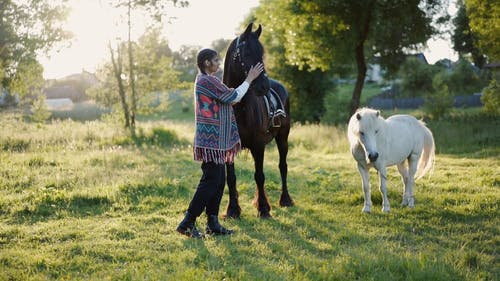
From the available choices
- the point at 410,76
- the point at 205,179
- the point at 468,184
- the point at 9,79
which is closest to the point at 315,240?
the point at 205,179

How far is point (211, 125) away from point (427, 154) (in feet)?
14.9

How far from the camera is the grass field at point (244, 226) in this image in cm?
482

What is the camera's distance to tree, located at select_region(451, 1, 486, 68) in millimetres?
38431

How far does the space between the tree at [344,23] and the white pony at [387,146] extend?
10.1 metres

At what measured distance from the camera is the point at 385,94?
5225 centimetres

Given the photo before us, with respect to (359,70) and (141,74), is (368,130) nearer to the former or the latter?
(359,70)

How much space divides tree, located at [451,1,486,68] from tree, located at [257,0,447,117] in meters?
20.4

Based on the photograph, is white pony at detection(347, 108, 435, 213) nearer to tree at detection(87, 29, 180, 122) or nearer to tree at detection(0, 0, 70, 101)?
tree at detection(0, 0, 70, 101)

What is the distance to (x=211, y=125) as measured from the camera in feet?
19.5

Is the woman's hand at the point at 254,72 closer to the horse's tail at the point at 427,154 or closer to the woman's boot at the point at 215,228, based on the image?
the woman's boot at the point at 215,228

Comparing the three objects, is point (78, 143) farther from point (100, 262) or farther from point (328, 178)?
point (100, 262)

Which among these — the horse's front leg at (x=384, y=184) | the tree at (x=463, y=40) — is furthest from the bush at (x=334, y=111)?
the horse's front leg at (x=384, y=184)

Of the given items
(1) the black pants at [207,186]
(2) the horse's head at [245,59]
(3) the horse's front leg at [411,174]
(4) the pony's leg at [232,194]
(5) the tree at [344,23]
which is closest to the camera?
(1) the black pants at [207,186]

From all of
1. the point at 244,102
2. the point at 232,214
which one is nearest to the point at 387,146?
the point at 244,102
